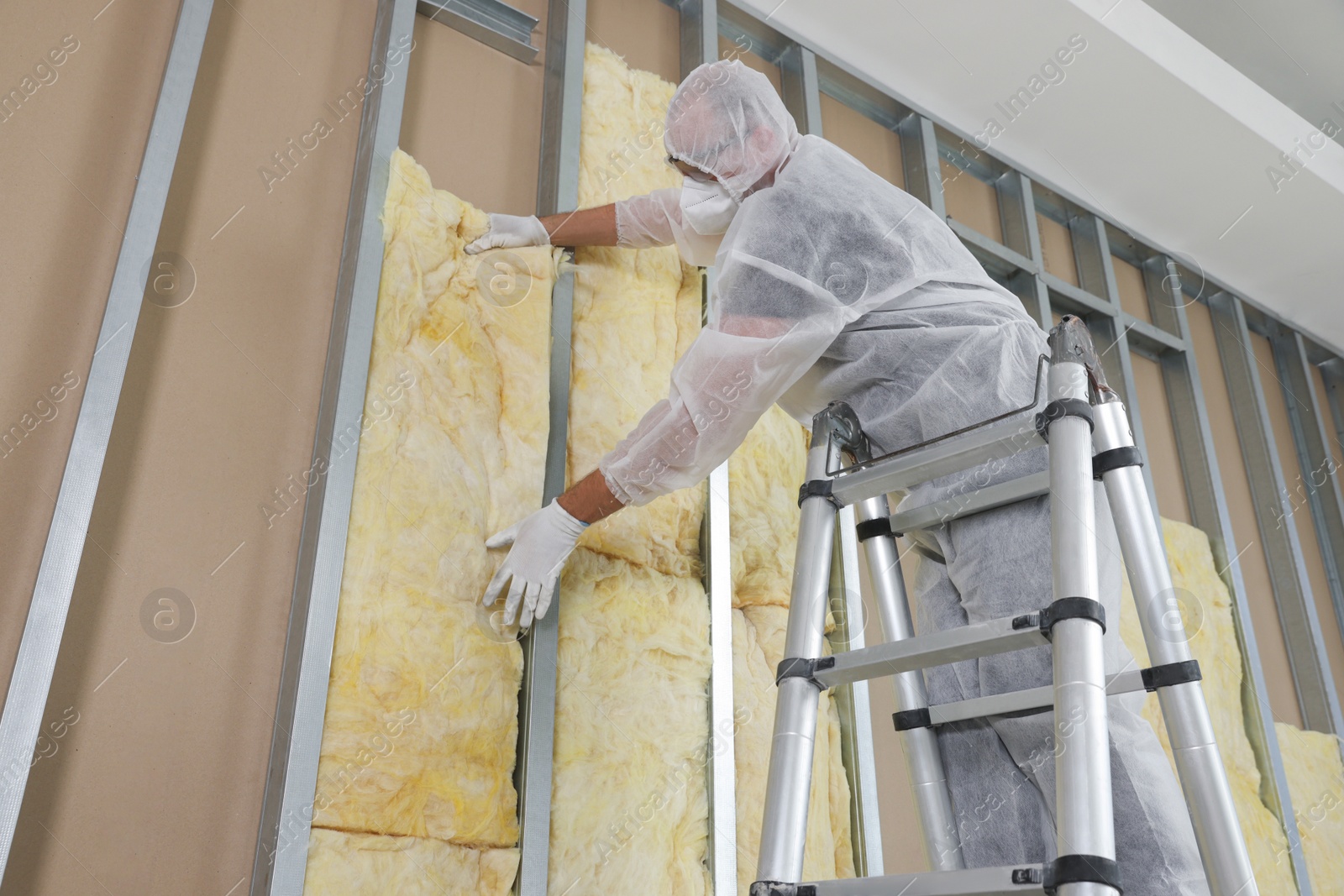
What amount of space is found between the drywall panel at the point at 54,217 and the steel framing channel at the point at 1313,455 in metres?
3.93

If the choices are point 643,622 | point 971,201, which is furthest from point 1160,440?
point 643,622

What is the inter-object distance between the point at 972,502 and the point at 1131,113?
93.6 inches

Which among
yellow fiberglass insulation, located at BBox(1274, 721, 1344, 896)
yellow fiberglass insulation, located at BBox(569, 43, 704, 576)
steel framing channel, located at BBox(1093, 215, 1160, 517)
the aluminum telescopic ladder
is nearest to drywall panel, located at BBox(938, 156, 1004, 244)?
steel framing channel, located at BBox(1093, 215, 1160, 517)

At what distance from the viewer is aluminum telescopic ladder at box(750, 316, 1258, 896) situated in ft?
3.34

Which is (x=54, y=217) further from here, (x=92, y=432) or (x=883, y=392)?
(x=883, y=392)

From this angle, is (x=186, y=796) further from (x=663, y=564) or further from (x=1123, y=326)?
(x=1123, y=326)

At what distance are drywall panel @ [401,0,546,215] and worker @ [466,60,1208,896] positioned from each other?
21.2 inches

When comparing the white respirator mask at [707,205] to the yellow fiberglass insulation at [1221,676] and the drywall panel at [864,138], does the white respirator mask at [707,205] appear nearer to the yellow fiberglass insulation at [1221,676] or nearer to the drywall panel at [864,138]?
the drywall panel at [864,138]

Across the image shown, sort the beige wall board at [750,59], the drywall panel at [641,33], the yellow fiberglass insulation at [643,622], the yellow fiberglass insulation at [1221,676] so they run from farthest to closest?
the beige wall board at [750,59]
the yellow fiberglass insulation at [1221,676]
the drywall panel at [641,33]
the yellow fiberglass insulation at [643,622]

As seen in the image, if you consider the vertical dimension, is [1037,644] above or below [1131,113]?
below

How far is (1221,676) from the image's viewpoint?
2930 millimetres

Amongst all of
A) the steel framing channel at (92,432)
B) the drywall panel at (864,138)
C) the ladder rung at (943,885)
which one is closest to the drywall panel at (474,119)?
the steel framing channel at (92,432)

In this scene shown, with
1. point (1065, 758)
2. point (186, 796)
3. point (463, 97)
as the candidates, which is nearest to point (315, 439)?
point (186, 796)

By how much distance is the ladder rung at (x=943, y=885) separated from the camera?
1002mm
